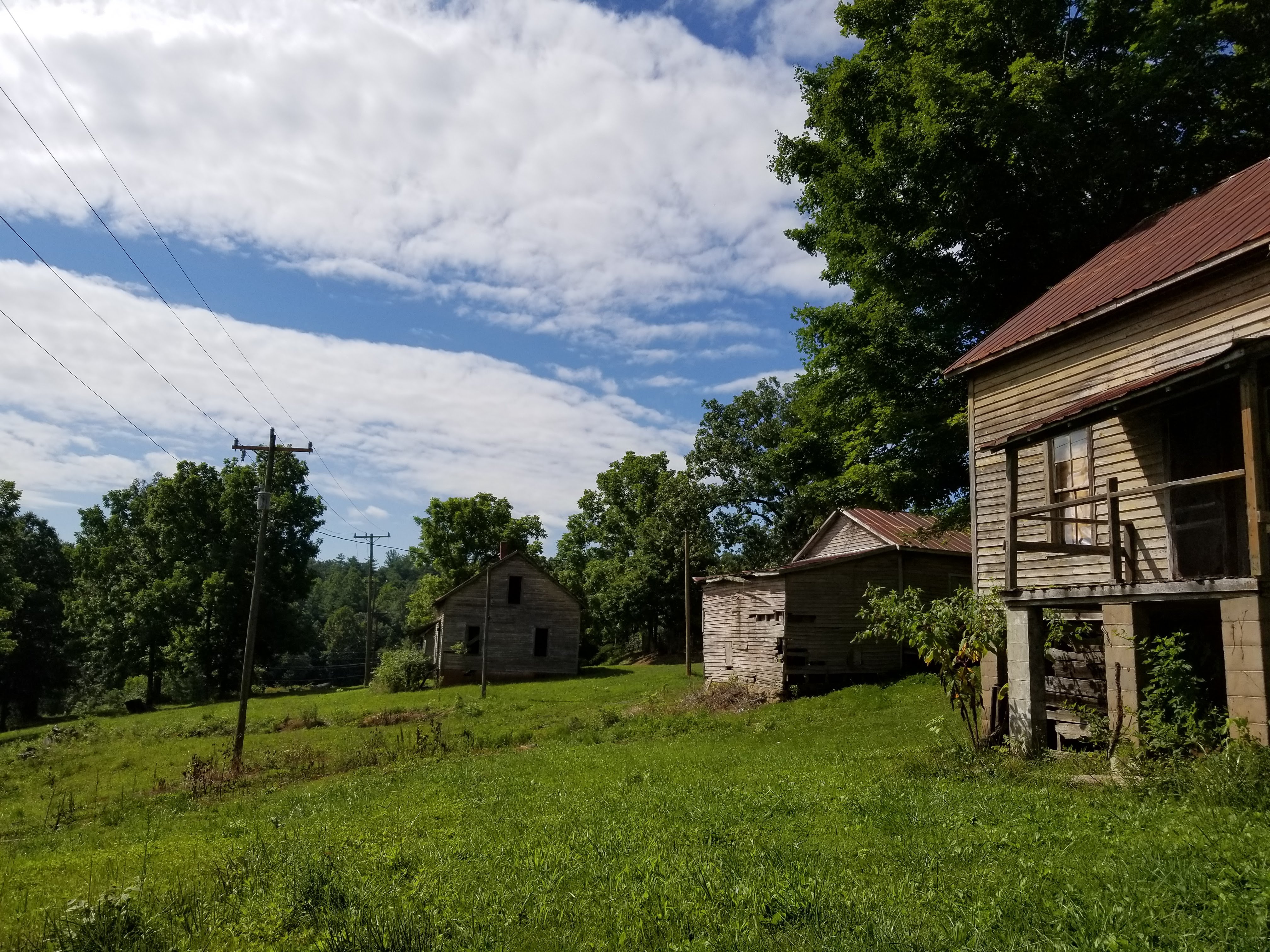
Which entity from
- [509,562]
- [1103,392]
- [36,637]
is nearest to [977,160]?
[1103,392]

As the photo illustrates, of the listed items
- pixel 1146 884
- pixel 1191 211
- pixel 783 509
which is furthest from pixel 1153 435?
pixel 783 509

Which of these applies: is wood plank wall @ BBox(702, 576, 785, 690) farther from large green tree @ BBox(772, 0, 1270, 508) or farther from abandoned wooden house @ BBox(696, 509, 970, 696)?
large green tree @ BBox(772, 0, 1270, 508)

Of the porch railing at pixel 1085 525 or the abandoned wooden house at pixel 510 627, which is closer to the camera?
the porch railing at pixel 1085 525

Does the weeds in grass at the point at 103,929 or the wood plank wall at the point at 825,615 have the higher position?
the wood plank wall at the point at 825,615

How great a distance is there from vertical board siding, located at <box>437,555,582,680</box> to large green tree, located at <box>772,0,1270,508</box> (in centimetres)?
2937

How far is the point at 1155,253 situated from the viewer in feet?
47.5

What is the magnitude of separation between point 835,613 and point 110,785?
71.7 feet

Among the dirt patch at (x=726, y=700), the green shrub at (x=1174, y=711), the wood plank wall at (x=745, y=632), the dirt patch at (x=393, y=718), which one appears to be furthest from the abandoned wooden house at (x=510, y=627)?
the green shrub at (x=1174, y=711)

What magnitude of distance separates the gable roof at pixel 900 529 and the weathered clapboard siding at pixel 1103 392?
10.8 metres

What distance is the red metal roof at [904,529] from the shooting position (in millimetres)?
29453

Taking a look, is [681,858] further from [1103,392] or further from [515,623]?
[515,623]

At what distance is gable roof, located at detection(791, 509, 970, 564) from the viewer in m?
29.4

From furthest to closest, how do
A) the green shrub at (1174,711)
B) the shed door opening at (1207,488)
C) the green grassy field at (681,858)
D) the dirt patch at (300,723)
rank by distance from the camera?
the dirt patch at (300,723) → the shed door opening at (1207,488) → the green shrub at (1174,711) → the green grassy field at (681,858)

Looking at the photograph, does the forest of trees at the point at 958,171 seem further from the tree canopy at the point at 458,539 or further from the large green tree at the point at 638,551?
the tree canopy at the point at 458,539
